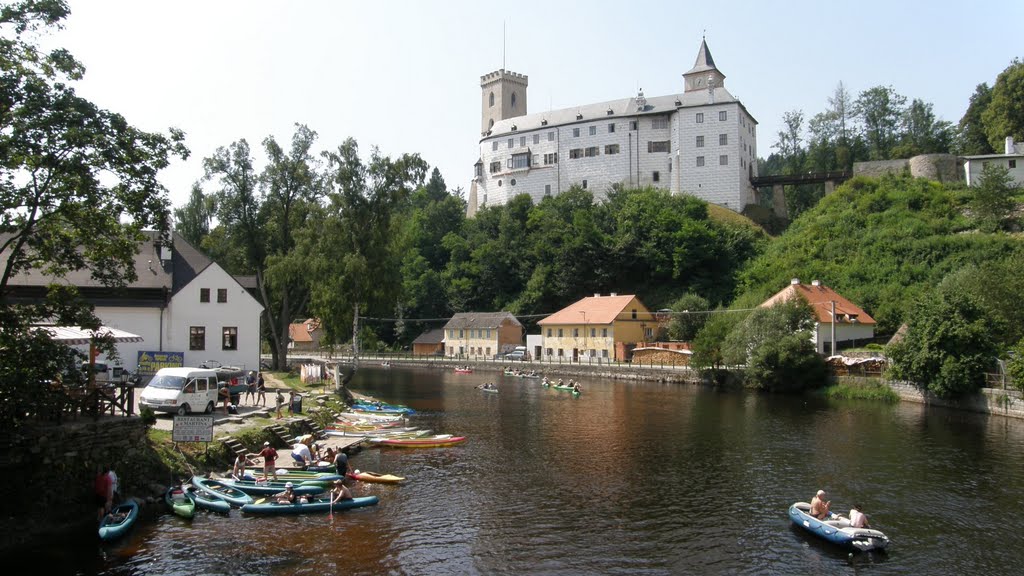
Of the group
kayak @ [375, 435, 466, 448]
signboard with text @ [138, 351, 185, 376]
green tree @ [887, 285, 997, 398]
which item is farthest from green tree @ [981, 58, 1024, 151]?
signboard with text @ [138, 351, 185, 376]

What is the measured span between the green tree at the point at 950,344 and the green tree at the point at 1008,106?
57.3 m

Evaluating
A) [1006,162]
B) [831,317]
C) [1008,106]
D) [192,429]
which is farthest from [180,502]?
[1008,106]

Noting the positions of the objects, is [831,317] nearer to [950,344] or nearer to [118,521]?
[950,344]

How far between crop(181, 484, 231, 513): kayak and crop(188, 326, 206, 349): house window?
73.8 ft

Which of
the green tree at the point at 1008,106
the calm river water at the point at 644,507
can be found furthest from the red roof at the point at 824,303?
the green tree at the point at 1008,106

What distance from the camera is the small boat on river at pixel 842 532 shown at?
18.2m

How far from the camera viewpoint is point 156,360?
1538 inches

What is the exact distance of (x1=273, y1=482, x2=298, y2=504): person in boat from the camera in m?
20.6

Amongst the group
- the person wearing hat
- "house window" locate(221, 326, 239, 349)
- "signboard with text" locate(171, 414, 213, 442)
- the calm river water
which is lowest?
the calm river water

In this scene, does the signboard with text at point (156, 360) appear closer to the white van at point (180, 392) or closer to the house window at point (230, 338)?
the house window at point (230, 338)

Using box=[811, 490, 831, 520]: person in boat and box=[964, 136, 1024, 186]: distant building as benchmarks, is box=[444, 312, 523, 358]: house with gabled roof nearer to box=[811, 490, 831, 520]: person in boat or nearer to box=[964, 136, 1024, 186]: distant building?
box=[964, 136, 1024, 186]: distant building

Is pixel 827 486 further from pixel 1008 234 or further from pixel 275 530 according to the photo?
pixel 1008 234

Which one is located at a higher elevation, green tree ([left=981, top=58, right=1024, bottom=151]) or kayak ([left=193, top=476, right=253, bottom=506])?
green tree ([left=981, top=58, right=1024, bottom=151])

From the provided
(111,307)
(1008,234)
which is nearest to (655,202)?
(1008,234)
